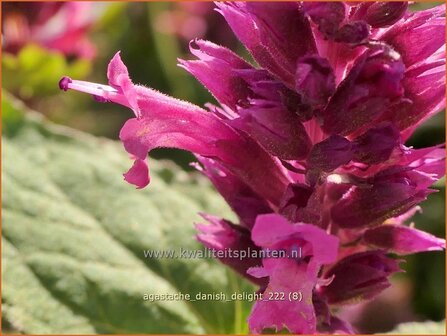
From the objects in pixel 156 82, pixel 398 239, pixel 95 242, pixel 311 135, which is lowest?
pixel 156 82

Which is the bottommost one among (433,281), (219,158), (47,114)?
(433,281)

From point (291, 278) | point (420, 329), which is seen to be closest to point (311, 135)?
point (291, 278)

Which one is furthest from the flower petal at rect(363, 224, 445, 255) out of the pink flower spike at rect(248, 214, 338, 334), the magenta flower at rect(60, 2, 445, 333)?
the pink flower spike at rect(248, 214, 338, 334)

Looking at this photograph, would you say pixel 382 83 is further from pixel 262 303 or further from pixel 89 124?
pixel 89 124

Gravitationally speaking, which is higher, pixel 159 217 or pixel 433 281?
pixel 159 217

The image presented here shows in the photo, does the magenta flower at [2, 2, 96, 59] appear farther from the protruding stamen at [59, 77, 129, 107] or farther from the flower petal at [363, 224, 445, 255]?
the flower petal at [363, 224, 445, 255]

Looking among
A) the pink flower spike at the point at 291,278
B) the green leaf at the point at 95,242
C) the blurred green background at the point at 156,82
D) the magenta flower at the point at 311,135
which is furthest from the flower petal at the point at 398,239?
the blurred green background at the point at 156,82

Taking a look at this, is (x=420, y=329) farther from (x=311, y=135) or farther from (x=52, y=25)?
(x=52, y=25)

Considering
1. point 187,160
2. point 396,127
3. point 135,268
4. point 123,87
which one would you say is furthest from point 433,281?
point 123,87
